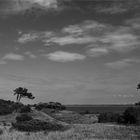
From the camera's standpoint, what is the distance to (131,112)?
46.0 m

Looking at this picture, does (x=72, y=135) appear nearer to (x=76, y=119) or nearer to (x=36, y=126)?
(x=36, y=126)

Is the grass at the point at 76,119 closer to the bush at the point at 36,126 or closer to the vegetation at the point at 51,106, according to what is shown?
the vegetation at the point at 51,106

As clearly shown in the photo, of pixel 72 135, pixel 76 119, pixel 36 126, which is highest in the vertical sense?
pixel 76 119

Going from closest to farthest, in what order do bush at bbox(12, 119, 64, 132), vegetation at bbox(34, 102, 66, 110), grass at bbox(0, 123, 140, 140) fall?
grass at bbox(0, 123, 140, 140)
bush at bbox(12, 119, 64, 132)
vegetation at bbox(34, 102, 66, 110)

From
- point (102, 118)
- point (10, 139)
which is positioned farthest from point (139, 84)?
point (10, 139)

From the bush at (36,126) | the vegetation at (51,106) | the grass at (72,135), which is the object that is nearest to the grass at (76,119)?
the vegetation at (51,106)

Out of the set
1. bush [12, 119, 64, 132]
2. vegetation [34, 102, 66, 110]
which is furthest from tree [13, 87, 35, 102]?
bush [12, 119, 64, 132]

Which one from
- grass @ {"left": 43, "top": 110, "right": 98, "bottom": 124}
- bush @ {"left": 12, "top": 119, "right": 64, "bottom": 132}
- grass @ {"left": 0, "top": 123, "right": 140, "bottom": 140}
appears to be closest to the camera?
grass @ {"left": 0, "top": 123, "right": 140, "bottom": 140}

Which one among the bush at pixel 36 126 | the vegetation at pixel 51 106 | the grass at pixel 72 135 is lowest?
the grass at pixel 72 135

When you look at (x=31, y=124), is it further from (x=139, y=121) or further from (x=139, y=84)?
(x=139, y=84)

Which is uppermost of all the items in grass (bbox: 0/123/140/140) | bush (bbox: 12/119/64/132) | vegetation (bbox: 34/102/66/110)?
vegetation (bbox: 34/102/66/110)

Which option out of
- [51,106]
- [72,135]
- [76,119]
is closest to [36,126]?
[72,135]

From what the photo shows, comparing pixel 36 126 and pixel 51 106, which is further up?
pixel 51 106

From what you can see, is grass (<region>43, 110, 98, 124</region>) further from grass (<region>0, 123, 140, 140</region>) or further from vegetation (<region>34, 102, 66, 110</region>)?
grass (<region>0, 123, 140, 140</region>)
